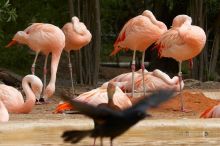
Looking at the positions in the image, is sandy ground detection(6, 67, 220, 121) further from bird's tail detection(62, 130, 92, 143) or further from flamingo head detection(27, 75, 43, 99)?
bird's tail detection(62, 130, 92, 143)

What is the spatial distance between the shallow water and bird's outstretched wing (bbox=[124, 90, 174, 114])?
→ 1735 millimetres

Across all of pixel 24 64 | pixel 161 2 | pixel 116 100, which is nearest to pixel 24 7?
pixel 24 64

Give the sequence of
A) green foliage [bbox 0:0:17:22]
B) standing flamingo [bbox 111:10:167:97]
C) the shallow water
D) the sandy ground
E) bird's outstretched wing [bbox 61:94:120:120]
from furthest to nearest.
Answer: standing flamingo [bbox 111:10:167:97], green foliage [bbox 0:0:17:22], the sandy ground, the shallow water, bird's outstretched wing [bbox 61:94:120:120]

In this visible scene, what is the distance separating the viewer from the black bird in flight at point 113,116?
12.2 feet

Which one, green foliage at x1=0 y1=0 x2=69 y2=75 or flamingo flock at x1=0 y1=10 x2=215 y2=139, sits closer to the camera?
flamingo flock at x1=0 y1=10 x2=215 y2=139

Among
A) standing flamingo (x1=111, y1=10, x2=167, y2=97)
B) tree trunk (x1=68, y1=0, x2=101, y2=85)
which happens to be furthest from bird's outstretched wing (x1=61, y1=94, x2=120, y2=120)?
tree trunk (x1=68, y1=0, x2=101, y2=85)

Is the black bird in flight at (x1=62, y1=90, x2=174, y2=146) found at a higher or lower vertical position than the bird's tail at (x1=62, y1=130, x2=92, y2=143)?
higher

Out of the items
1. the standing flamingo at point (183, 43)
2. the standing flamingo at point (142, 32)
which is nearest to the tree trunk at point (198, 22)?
the standing flamingo at point (142, 32)

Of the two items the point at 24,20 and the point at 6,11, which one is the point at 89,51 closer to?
the point at 24,20

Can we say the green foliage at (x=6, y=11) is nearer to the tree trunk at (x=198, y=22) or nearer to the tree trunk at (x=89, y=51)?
the tree trunk at (x=89, y=51)

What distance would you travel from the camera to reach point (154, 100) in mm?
3750

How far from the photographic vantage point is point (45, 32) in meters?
11.8

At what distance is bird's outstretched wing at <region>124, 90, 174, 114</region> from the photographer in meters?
3.72

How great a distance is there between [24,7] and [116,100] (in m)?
7.59
